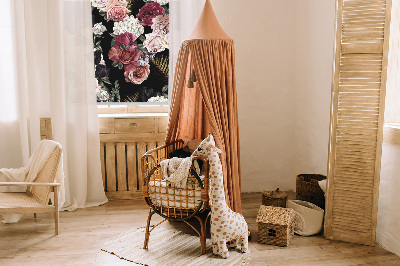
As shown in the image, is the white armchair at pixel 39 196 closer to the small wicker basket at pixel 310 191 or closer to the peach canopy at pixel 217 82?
the peach canopy at pixel 217 82

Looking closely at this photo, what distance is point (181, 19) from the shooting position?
12.1 ft

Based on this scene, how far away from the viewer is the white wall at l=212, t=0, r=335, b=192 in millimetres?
3830

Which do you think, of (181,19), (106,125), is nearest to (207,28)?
(181,19)

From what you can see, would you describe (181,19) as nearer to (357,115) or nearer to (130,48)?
(130,48)

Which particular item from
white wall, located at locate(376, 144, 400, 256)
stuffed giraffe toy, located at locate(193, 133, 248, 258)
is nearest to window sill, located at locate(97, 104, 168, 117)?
stuffed giraffe toy, located at locate(193, 133, 248, 258)

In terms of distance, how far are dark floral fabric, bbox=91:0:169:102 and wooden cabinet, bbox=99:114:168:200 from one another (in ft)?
1.27

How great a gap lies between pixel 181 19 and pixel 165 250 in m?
2.24

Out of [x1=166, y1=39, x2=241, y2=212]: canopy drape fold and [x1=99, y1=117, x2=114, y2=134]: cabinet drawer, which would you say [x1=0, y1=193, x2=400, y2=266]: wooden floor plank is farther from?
[x1=99, y1=117, x2=114, y2=134]: cabinet drawer

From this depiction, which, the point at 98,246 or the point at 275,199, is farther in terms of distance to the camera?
the point at 275,199

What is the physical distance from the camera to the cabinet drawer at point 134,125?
3.78 metres

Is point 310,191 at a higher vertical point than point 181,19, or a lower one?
lower

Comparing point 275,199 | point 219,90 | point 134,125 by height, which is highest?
point 219,90

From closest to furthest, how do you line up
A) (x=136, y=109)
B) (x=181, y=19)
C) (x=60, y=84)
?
(x=60, y=84) < (x=181, y=19) < (x=136, y=109)

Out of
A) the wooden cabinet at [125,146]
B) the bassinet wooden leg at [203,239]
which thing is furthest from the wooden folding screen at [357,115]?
the wooden cabinet at [125,146]
